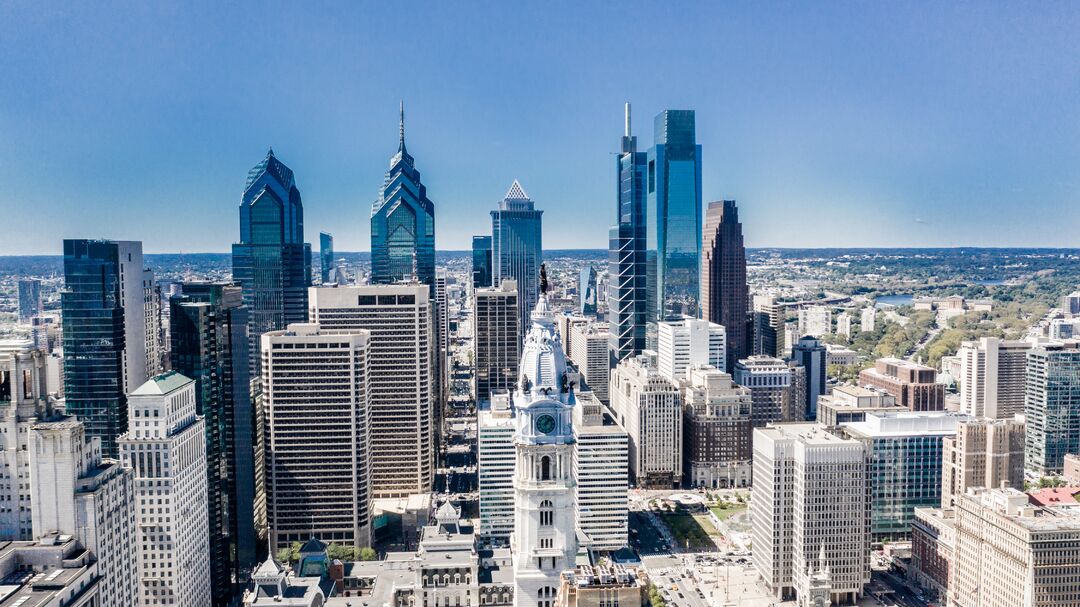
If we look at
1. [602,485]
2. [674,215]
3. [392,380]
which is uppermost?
[674,215]

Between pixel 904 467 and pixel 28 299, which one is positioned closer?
pixel 28 299

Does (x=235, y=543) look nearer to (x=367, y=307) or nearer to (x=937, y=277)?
(x=367, y=307)

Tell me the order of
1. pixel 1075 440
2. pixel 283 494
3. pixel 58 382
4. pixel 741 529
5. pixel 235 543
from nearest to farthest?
pixel 58 382 → pixel 235 543 → pixel 283 494 → pixel 741 529 → pixel 1075 440

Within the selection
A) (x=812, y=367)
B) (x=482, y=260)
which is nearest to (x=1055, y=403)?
(x=812, y=367)

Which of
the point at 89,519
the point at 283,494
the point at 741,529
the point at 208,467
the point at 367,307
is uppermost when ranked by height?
the point at 367,307

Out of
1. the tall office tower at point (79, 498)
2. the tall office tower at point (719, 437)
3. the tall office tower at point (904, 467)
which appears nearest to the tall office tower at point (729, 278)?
the tall office tower at point (719, 437)

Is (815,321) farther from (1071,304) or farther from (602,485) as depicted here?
(602,485)

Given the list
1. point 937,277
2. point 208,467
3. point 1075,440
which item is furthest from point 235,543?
point 937,277

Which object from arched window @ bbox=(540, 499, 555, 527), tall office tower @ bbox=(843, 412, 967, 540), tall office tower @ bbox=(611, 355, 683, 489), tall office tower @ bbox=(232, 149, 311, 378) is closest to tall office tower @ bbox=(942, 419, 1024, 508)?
tall office tower @ bbox=(843, 412, 967, 540)
